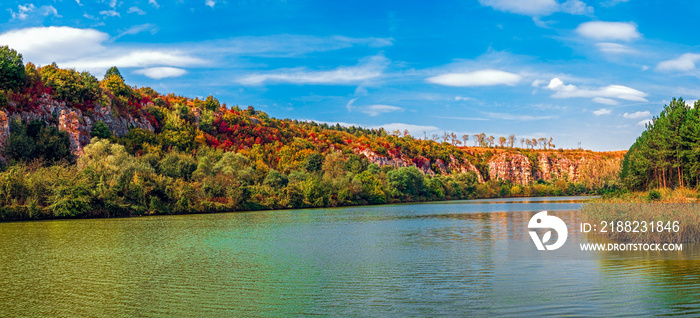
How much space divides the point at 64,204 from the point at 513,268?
46.3 m

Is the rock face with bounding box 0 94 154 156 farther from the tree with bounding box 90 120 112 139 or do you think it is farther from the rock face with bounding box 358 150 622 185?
the rock face with bounding box 358 150 622 185

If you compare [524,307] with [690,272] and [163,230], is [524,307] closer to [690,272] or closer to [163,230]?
[690,272]

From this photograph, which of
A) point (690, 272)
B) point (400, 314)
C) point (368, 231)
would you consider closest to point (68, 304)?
point (400, 314)

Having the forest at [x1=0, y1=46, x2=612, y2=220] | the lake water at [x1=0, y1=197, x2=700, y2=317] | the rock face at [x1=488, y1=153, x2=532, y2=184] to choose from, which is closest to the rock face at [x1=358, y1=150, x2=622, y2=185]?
the rock face at [x1=488, y1=153, x2=532, y2=184]

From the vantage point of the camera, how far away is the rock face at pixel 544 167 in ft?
543

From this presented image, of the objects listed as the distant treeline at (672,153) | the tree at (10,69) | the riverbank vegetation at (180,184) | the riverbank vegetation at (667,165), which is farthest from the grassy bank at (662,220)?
the tree at (10,69)

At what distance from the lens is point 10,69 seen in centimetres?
7069

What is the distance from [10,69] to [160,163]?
26.3 metres

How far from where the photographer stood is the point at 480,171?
16850 centimetres

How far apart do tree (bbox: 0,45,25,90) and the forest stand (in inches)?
5.5

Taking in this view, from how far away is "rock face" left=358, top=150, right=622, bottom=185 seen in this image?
16538 cm

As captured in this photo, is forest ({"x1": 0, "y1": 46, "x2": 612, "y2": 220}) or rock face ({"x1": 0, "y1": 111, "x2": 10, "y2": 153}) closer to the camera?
forest ({"x1": 0, "y1": 46, "x2": 612, "y2": 220})

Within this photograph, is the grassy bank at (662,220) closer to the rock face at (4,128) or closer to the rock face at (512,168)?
the rock face at (4,128)

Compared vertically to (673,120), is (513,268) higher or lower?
lower
